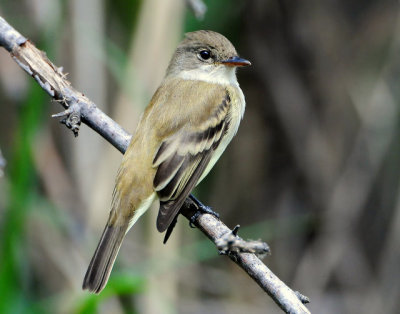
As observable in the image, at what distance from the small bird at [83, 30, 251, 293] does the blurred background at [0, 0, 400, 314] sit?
66 centimetres

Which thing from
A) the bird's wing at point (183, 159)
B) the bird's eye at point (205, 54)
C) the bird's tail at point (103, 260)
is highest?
the bird's eye at point (205, 54)

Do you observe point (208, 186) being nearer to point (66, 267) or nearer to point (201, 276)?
point (201, 276)

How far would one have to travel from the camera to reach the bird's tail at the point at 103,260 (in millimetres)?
3113

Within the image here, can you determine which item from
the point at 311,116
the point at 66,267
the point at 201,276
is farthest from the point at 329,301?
the point at 66,267

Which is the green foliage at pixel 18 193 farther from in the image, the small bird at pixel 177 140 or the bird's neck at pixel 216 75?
the bird's neck at pixel 216 75

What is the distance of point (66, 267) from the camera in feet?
16.0

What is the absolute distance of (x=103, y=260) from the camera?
317 centimetres

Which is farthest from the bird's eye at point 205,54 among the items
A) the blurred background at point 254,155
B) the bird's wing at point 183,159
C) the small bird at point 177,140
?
the blurred background at point 254,155

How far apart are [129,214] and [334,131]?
9.21 feet

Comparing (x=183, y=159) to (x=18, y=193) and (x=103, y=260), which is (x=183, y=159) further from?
(x=18, y=193)

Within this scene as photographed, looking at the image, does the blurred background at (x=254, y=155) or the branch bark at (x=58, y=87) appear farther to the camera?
the blurred background at (x=254, y=155)

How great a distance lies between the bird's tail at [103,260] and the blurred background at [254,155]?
1.17m

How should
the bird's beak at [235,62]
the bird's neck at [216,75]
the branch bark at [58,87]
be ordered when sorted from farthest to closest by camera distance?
the bird's neck at [216,75]
the bird's beak at [235,62]
the branch bark at [58,87]

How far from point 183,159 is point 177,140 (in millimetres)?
118
